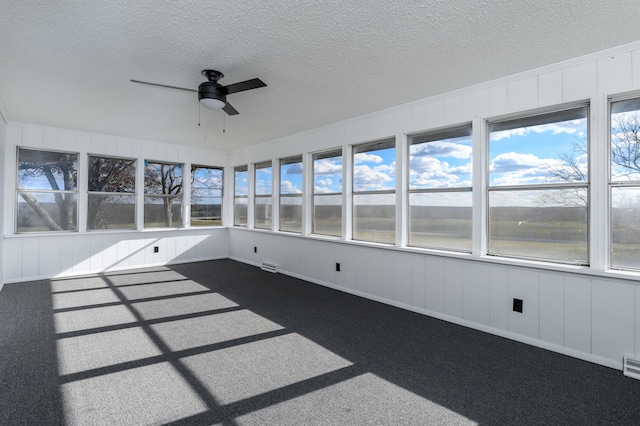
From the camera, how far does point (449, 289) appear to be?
3.65 metres

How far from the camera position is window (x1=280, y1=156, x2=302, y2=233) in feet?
19.6

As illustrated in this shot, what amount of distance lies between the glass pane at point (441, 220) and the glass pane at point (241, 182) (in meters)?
4.33

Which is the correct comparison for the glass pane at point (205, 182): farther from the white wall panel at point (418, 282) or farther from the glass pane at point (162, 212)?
the white wall panel at point (418, 282)

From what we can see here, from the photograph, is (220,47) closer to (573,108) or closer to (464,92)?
(464,92)

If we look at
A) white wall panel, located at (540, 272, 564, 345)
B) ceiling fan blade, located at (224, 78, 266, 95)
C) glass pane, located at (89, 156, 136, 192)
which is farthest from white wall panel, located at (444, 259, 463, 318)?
glass pane, located at (89, 156, 136, 192)

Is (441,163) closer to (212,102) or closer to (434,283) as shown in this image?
(434,283)

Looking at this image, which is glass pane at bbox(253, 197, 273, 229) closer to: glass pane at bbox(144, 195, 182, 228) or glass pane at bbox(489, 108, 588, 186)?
glass pane at bbox(144, 195, 182, 228)

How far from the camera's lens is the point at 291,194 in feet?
20.1

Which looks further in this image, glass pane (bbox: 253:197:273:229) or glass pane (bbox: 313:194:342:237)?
glass pane (bbox: 253:197:273:229)

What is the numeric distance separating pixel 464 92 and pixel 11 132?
22.0 feet

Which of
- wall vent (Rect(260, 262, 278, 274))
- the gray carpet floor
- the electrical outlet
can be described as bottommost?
the gray carpet floor

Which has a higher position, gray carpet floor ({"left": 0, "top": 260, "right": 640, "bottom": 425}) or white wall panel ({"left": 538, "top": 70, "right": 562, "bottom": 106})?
white wall panel ({"left": 538, "top": 70, "right": 562, "bottom": 106})

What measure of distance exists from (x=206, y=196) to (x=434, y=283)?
5596 millimetres

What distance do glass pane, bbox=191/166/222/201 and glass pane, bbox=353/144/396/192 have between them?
4.06 m
